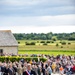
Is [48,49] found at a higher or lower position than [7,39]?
lower

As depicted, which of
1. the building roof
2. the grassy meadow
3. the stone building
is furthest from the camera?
the grassy meadow

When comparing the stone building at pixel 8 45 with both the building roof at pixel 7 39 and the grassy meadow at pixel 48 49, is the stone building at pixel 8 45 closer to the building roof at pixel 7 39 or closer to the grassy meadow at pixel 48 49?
→ the building roof at pixel 7 39

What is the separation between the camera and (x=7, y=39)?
71750mm

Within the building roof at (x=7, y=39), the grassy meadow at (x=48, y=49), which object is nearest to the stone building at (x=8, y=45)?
the building roof at (x=7, y=39)

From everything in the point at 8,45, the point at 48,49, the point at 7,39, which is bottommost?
the point at 48,49

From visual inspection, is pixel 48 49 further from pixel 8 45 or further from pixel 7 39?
pixel 8 45

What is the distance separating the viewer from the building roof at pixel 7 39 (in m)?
70.8

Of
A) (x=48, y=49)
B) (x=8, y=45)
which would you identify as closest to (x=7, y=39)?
(x=8, y=45)

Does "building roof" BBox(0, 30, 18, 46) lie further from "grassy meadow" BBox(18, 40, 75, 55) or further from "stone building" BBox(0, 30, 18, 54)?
"grassy meadow" BBox(18, 40, 75, 55)

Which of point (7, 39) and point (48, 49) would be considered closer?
point (7, 39)

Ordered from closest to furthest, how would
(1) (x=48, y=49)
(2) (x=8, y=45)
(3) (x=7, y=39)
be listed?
(2) (x=8, y=45) → (3) (x=7, y=39) → (1) (x=48, y=49)

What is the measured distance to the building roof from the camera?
232 ft

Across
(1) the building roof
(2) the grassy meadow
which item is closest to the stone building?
(1) the building roof

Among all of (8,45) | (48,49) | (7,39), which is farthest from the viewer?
(48,49)
